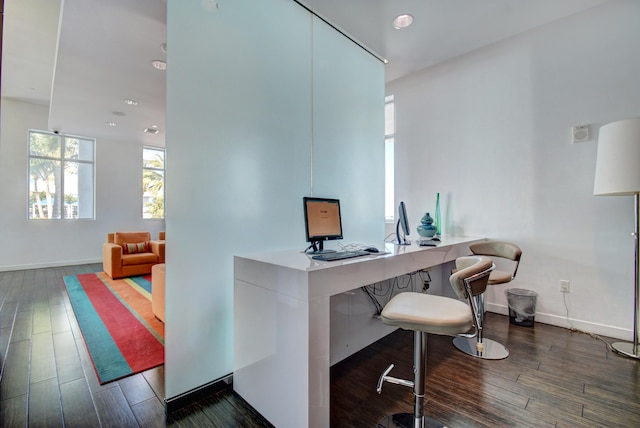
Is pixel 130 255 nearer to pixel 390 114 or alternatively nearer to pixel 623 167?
pixel 390 114

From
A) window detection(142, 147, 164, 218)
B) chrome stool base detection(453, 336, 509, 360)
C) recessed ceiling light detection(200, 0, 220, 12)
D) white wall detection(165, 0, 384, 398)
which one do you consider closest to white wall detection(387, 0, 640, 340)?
chrome stool base detection(453, 336, 509, 360)

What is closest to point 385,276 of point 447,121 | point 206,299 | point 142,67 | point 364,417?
point 364,417

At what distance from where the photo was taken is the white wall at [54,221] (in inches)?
217

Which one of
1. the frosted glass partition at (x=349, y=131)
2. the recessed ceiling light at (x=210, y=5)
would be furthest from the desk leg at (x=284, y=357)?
the recessed ceiling light at (x=210, y=5)

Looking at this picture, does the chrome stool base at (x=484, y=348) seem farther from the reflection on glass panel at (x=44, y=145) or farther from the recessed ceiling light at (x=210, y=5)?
the reflection on glass panel at (x=44, y=145)

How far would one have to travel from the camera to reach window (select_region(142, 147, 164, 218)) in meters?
7.39

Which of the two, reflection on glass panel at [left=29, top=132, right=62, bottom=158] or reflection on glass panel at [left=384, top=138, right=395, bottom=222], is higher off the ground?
reflection on glass panel at [left=29, top=132, right=62, bottom=158]

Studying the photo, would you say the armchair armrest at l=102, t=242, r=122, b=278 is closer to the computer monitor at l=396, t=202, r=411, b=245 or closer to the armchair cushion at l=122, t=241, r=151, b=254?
the armchair cushion at l=122, t=241, r=151, b=254

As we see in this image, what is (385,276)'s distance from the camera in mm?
1881

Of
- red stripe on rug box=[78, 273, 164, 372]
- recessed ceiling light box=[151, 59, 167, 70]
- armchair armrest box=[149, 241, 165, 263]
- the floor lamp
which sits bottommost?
red stripe on rug box=[78, 273, 164, 372]

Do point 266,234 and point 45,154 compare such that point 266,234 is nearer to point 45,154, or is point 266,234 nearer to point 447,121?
point 447,121

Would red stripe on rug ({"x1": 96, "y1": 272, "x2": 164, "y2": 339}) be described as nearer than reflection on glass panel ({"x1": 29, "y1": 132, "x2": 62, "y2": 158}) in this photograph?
Yes

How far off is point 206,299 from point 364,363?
4.39ft

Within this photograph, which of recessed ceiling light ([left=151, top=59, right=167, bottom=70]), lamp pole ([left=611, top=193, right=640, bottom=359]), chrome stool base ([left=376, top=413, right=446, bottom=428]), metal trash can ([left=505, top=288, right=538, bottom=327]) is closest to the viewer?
chrome stool base ([left=376, top=413, right=446, bottom=428])
